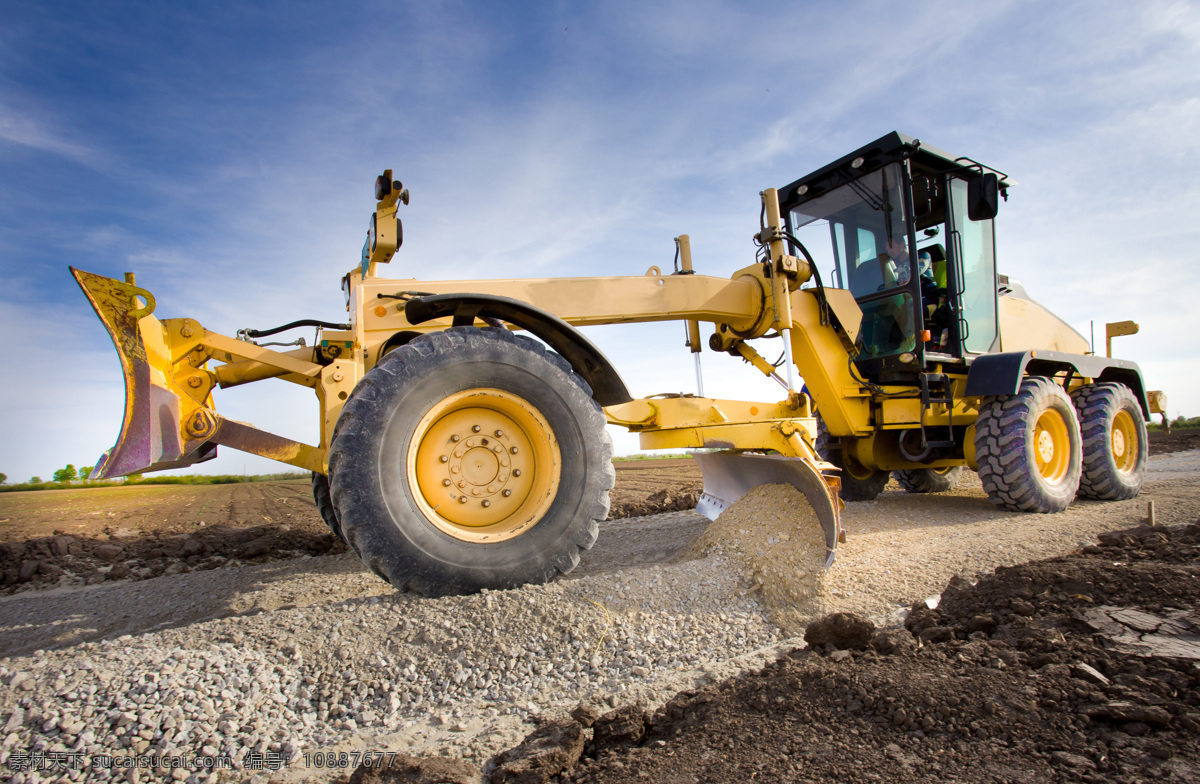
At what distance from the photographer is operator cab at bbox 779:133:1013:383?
5695mm

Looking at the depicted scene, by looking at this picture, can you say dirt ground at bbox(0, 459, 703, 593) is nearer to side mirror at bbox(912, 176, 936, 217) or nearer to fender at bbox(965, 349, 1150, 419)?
fender at bbox(965, 349, 1150, 419)

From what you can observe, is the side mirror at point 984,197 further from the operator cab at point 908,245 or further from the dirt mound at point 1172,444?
the dirt mound at point 1172,444

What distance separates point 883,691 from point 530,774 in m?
1.13

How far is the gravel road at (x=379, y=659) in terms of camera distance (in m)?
2.07

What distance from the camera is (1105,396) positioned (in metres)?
6.80

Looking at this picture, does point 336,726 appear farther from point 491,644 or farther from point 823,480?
point 823,480

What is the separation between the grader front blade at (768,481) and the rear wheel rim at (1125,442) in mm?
5150

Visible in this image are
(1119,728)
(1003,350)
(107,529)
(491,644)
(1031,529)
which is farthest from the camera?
(107,529)

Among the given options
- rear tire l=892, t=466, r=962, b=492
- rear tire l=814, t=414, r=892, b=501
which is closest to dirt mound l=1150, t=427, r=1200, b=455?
rear tire l=892, t=466, r=962, b=492

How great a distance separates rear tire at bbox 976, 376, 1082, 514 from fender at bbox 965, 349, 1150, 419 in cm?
19

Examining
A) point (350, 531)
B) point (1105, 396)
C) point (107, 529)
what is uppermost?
point (1105, 396)

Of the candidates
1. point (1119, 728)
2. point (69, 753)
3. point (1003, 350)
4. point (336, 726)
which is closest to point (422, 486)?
point (336, 726)

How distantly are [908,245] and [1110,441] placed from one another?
3.36 m

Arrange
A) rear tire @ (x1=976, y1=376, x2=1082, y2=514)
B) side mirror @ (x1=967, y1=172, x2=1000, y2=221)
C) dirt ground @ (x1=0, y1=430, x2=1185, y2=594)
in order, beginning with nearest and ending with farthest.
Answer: dirt ground @ (x1=0, y1=430, x2=1185, y2=594), side mirror @ (x1=967, y1=172, x2=1000, y2=221), rear tire @ (x1=976, y1=376, x2=1082, y2=514)
